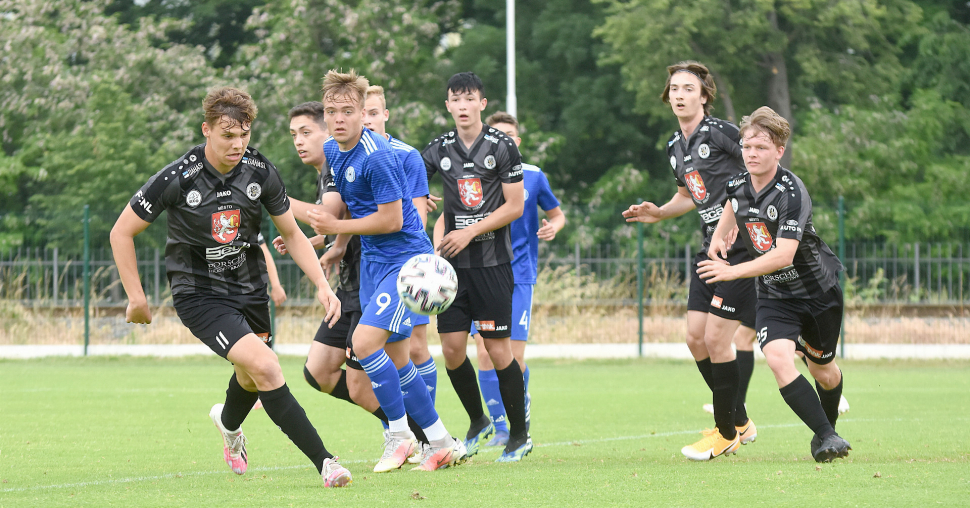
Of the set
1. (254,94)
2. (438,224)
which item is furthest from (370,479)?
(254,94)

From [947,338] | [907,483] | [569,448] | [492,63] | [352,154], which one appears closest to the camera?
[907,483]

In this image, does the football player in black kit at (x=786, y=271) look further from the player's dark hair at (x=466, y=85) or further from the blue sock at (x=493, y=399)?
the blue sock at (x=493, y=399)

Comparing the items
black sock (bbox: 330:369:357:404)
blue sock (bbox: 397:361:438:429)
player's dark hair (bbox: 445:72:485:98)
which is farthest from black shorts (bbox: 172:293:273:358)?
player's dark hair (bbox: 445:72:485:98)

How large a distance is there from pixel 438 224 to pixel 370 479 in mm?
2290

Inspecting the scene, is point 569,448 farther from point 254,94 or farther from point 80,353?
point 254,94

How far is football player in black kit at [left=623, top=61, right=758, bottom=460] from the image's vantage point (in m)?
6.31

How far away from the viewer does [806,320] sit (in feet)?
19.1

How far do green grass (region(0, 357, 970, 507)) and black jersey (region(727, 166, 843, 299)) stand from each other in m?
0.98

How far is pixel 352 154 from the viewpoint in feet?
18.5

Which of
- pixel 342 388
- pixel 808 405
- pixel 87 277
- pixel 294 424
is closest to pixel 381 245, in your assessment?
pixel 342 388

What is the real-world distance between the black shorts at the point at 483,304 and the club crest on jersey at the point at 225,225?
5.01 ft

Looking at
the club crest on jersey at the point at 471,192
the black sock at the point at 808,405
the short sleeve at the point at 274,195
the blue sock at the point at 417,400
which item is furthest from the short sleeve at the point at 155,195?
the black sock at the point at 808,405

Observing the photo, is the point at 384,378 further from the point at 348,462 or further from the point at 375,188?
the point at 375,188

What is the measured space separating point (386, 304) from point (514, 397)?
1135mm
